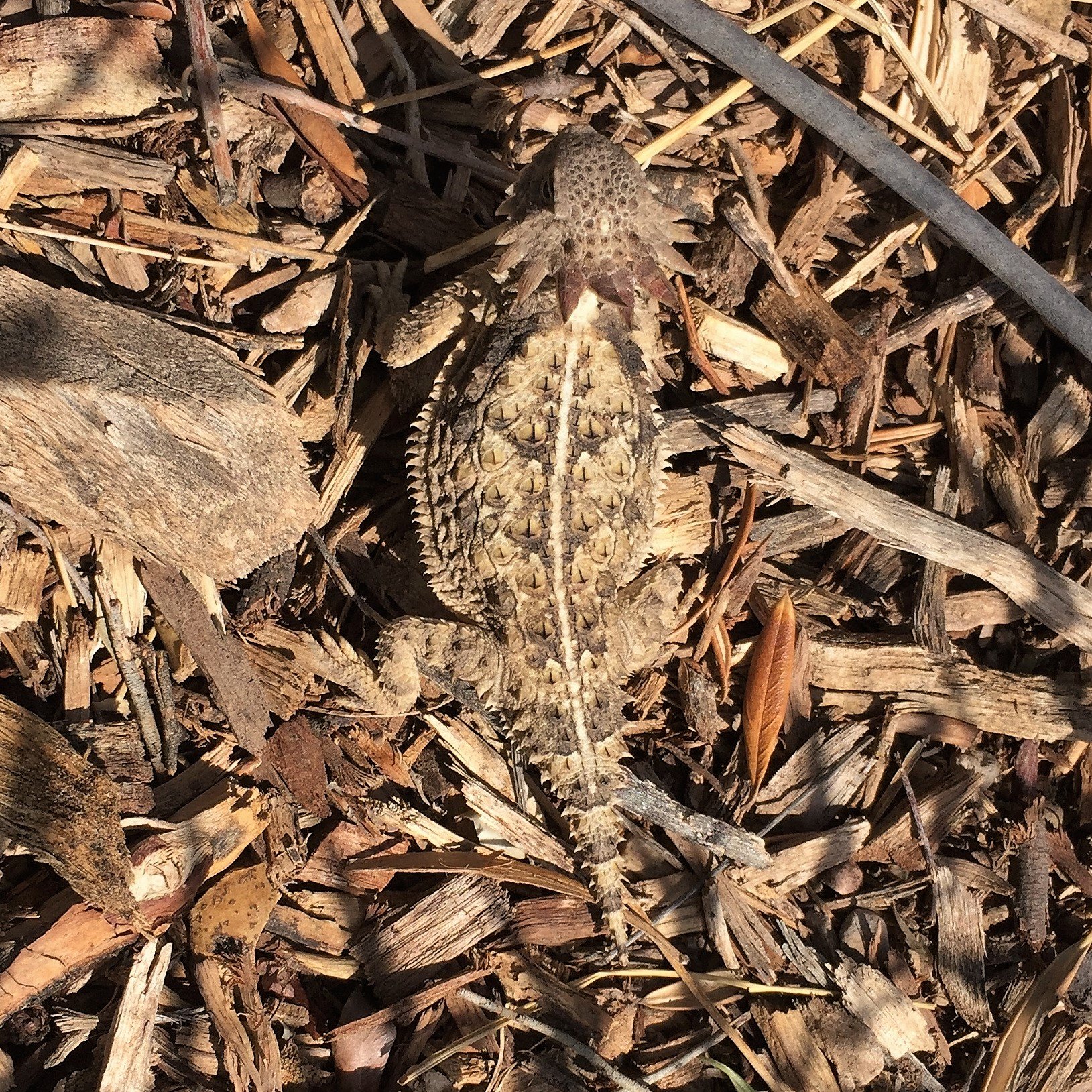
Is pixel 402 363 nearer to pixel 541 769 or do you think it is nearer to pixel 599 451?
pixel 599 451

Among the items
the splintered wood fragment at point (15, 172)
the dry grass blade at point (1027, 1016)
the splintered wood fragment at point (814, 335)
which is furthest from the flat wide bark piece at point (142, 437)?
the dry grass blade at point (1027, 1016)

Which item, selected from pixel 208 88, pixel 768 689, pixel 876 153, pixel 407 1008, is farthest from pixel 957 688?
pixel 208 88

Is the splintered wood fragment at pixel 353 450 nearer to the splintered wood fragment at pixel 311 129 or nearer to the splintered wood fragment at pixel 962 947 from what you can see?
the splintered wood fragment at pixel 311 129

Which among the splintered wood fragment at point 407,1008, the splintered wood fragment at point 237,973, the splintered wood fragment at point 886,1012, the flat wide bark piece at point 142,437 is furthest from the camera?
the splintered wood fragment at point 886,1012

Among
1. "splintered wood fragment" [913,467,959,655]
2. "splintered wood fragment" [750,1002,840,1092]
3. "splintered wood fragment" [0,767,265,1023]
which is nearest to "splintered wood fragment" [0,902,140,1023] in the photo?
"splintered wood fragment" [0,767,265,1023]

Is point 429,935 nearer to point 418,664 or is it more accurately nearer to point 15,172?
point 418,664
